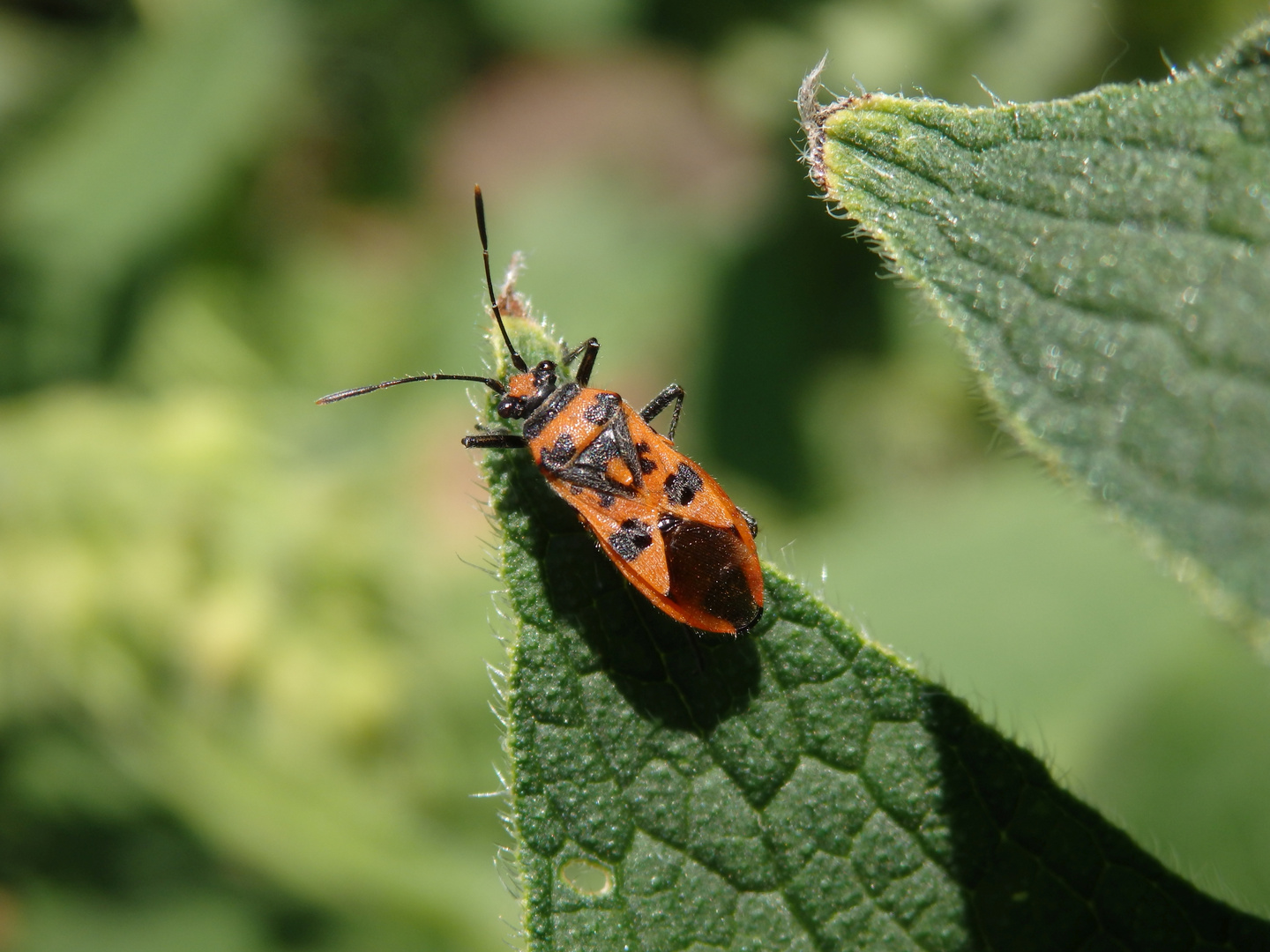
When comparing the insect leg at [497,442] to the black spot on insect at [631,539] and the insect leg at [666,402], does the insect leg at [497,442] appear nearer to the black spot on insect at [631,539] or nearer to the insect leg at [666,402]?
the black spot on insect at [631,539]

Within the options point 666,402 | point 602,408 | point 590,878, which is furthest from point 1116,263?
point 666,402

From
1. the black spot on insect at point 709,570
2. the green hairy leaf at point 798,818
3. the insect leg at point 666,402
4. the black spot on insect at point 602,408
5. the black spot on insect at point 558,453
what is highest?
the insect leg at point 666,402

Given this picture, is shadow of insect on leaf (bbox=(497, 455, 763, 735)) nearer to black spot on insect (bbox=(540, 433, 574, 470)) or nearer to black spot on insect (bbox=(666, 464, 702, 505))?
black spot on insect (bbox=(540, 433, 574, 470))

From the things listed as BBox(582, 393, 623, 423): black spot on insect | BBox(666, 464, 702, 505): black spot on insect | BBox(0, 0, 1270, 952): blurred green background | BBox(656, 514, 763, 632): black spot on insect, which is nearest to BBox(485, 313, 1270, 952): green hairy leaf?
BBox(656, 514, 763, 632): black spot on insect

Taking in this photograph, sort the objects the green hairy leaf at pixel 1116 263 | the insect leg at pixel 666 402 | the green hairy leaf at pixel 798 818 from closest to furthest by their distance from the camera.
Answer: the green hairy leaf at pixel 1116 263, the green hairy leaf at pixel 798 818, the insect leg at pixel 666 402

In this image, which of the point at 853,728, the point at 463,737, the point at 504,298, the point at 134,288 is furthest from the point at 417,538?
the point at 853,728

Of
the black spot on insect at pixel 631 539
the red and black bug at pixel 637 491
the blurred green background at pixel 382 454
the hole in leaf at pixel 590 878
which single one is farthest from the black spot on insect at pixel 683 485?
the hole in leaf at pixel 590 878

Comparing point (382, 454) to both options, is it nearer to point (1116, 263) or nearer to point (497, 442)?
point (497, 442)
